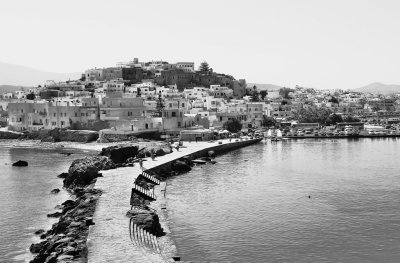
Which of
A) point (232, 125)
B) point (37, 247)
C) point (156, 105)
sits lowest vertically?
point (37, 247)

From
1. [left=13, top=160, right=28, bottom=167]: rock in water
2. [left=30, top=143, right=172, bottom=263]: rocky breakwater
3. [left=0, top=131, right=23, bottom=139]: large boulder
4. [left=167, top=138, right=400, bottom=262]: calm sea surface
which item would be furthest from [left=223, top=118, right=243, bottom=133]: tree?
[left=30, top=143, right=172, bottom=263]: rocky breakwater

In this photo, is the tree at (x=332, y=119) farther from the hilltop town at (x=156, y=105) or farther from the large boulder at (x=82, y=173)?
the large boulder at (x=82, y=173)

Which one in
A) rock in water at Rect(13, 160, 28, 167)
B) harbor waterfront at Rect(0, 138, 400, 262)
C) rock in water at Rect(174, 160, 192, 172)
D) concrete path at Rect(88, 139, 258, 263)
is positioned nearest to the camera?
concrete path at Rect(88, 139, 258, 263)

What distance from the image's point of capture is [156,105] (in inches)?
2837

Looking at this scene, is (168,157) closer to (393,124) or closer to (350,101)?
(393,124)

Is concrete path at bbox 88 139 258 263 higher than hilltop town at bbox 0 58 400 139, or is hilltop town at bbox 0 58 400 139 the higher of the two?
hilltop town at bbox 0 58 400 139

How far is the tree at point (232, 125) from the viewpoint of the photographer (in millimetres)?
70125

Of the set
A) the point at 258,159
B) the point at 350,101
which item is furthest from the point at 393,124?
the point at 258,159

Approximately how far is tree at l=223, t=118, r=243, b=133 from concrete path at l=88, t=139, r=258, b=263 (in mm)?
38841

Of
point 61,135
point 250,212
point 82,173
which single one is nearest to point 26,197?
point 82,173

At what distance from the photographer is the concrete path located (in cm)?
1664

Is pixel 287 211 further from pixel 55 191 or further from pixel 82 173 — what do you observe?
pixel 55 191

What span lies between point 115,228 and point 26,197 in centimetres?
1244

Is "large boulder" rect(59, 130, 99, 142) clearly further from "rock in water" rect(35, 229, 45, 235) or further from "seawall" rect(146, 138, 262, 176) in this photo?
"rock in water" rect(35, 229, 45, 235)
